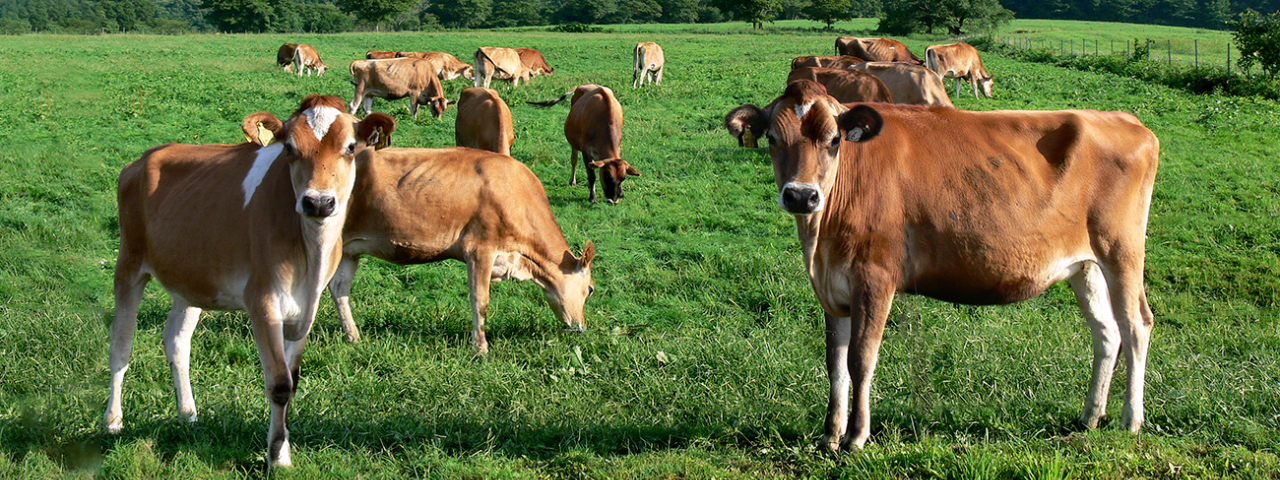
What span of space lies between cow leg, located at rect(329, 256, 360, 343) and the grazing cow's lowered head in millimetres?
3942

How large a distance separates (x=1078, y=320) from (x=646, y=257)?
4.25 meters

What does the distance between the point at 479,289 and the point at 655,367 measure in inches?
64.6

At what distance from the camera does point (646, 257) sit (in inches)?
387

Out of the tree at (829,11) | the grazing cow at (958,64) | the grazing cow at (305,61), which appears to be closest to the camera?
the grazing cow at (958,64)

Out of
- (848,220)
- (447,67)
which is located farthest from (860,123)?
(447,67)

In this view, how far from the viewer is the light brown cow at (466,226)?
7098 millimetres

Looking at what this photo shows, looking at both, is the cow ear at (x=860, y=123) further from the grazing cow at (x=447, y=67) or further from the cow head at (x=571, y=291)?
the grazing cow at (x=447, y=67)

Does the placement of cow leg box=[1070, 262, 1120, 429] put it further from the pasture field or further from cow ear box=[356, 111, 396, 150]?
cow ear box=[356, 111, 396, 150]

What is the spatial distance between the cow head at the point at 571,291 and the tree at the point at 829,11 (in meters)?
71.1

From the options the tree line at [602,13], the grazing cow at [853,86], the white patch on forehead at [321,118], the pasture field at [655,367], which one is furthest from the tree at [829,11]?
the white patch on forehead at [321,118]

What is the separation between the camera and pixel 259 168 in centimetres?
512

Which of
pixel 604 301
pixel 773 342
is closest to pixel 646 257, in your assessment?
pixel 604 301

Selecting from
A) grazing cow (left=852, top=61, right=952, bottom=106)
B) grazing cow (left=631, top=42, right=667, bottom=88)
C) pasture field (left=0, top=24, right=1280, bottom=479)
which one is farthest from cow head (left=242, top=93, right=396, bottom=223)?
grazing cow (left=631, top=42, right=667, bottom=88)

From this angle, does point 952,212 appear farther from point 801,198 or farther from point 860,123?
point 801,198
